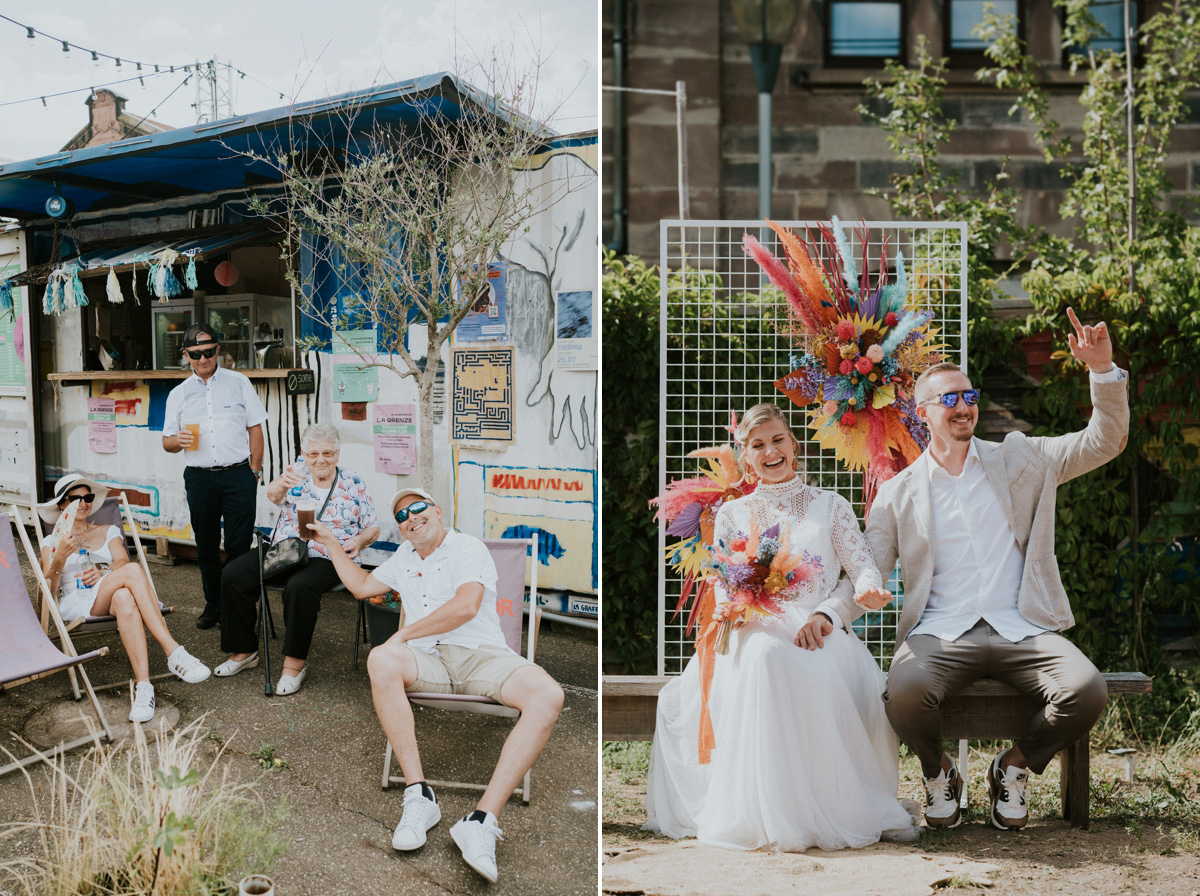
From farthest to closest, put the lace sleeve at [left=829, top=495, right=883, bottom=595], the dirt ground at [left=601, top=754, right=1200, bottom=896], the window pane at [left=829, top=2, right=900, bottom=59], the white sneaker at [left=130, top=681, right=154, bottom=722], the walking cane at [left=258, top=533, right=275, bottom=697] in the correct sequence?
the window pane at [left=829, top=2, right=900, bottom=59], the lace sleeve at [left=829, top=495, right=883, bottom=595], the walking cane at [left=258, top=533, right=275, bottom=697], the white sneaker at [left=130, top=681, right=154, bottom=722], the dirt ground at [left=601, top=754, right=1200, bottom=896]

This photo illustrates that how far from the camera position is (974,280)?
13.2 feet

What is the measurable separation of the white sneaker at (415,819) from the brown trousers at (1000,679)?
4.14 ft

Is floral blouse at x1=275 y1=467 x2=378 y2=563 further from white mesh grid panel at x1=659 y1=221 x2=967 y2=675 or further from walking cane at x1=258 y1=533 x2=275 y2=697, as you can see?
white mesh grid panel at x1=659 y1=221 x2=967 y2=675

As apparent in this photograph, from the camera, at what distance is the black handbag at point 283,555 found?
9.53 feet

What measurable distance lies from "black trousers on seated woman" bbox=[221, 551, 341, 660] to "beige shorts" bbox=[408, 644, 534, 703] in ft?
1.35

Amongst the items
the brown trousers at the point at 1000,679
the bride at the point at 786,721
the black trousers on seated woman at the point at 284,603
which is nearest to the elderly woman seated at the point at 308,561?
the black trousers on seated woman at the point at 284,603

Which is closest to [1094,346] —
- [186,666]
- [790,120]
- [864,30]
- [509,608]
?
[509,608]

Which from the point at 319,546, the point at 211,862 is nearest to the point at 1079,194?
the point at 319,546

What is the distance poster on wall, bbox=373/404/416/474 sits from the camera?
276 centimetres

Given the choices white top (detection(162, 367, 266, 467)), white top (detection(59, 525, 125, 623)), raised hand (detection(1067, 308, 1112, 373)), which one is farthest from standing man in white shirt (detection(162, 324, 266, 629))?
raised hand (detection(1067, 308, 1112, 373))

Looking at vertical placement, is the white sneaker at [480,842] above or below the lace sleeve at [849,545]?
below

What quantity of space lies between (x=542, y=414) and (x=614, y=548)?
1456 mm

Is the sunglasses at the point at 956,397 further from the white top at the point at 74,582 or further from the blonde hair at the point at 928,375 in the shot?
the white top at the point at 74,582

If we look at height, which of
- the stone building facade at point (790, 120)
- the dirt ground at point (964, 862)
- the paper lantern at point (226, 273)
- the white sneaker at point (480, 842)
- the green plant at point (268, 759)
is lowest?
the dirt ground at point (964, 862)
